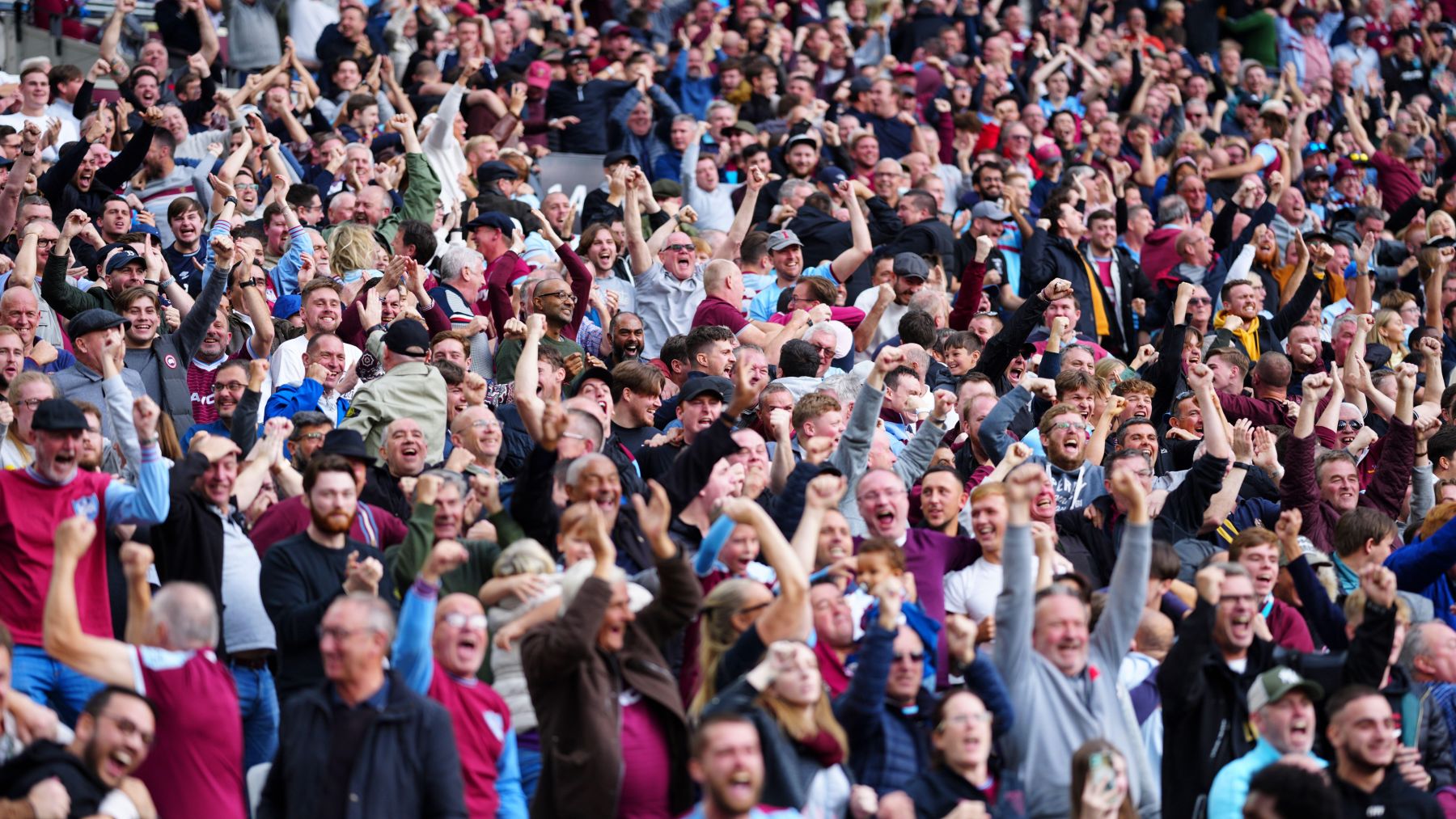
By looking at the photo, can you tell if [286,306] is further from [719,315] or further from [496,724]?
[496,724]

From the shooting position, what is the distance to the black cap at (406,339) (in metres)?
9.45

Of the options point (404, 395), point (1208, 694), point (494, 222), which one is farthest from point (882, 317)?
point (1208, 694)

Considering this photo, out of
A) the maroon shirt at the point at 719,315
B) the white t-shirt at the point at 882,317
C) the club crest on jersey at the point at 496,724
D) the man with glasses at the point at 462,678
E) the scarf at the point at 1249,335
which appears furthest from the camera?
the scarf at the point at 1249,335

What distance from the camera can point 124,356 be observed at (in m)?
9.70

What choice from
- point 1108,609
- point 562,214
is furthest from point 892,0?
point 1108,609

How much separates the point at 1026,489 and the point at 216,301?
179 inches

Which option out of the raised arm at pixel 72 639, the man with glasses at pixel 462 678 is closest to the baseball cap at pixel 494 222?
the man with glasses at pixel 462 678

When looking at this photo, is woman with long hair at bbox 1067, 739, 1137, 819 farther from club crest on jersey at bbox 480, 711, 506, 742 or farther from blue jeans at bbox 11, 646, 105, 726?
blue jeans at bbox 11, 646, 105, 726

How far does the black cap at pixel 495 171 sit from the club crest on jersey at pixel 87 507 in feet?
21.5

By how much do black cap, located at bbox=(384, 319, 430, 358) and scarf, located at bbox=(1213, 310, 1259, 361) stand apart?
226 inches

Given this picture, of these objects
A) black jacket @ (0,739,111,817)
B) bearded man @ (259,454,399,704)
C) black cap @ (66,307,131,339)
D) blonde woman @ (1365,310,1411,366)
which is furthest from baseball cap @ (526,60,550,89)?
black jacket @ (0,739,111,817)

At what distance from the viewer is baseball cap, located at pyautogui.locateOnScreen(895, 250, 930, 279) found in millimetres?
12109

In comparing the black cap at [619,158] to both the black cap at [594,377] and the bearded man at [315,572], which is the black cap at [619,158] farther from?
the bearded man at [315,572]

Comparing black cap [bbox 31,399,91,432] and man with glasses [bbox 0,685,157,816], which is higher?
black cap [bbox 31,399,91,432]
